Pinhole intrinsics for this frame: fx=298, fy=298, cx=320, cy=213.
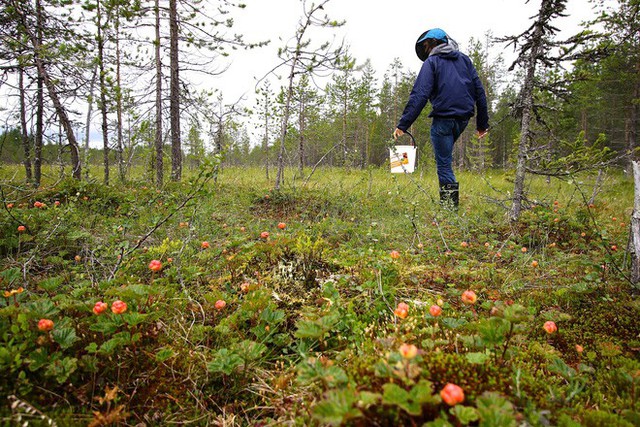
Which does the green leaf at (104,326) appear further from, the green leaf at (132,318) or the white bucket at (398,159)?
the white bucket at (398,159)

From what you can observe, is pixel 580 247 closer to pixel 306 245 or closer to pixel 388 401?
pixel 306 245

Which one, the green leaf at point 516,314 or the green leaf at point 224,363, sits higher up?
the green leaf at point 516,314

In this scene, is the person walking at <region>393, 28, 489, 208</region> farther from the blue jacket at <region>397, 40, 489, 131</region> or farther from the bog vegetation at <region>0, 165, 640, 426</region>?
the bog vegetation at <region>0, 165, 640, 426</region>

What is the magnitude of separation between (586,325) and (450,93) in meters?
3.58

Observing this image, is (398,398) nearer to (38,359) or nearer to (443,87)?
(38,359)

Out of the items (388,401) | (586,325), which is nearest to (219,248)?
(388,401)

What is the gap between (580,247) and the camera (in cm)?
330

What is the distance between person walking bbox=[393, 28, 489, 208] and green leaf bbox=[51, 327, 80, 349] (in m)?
4.08

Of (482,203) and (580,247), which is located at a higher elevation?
(482,203)

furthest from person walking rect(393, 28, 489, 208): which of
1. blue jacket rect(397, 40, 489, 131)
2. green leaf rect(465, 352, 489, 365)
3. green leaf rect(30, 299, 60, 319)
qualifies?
green leaf rect(30, 299, 60, 319)

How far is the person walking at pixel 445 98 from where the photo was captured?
4410mm

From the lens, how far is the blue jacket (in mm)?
4402

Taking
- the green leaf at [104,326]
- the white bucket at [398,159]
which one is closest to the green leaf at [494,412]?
the green leaf at [104,326]

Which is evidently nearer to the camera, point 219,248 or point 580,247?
point 219,248
